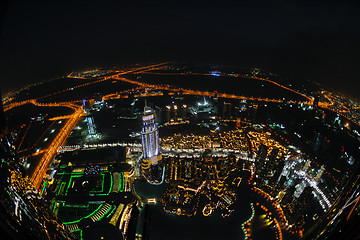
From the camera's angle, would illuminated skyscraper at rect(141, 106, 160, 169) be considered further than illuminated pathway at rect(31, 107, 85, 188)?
Yes

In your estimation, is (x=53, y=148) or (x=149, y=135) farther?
(x=53, y=148)

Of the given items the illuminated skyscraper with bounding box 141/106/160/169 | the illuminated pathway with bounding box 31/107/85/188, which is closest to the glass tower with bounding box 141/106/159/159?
the illuminated skyscraper with bounding box 141/106/160/169

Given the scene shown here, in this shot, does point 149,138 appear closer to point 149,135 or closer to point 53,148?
point 149,135

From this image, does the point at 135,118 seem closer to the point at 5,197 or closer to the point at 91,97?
the point at 91,97

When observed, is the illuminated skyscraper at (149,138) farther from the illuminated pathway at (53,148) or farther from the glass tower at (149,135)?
the illuminated pathway at (53,148)

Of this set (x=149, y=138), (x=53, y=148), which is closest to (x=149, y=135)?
(x=149, y=138)

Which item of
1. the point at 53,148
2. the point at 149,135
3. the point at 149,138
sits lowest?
the point at 53,148

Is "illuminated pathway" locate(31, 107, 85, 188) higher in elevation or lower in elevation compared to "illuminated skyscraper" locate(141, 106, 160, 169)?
lower

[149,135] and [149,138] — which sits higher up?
[149,135]

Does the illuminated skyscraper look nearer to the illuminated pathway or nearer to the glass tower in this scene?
the glass tower
